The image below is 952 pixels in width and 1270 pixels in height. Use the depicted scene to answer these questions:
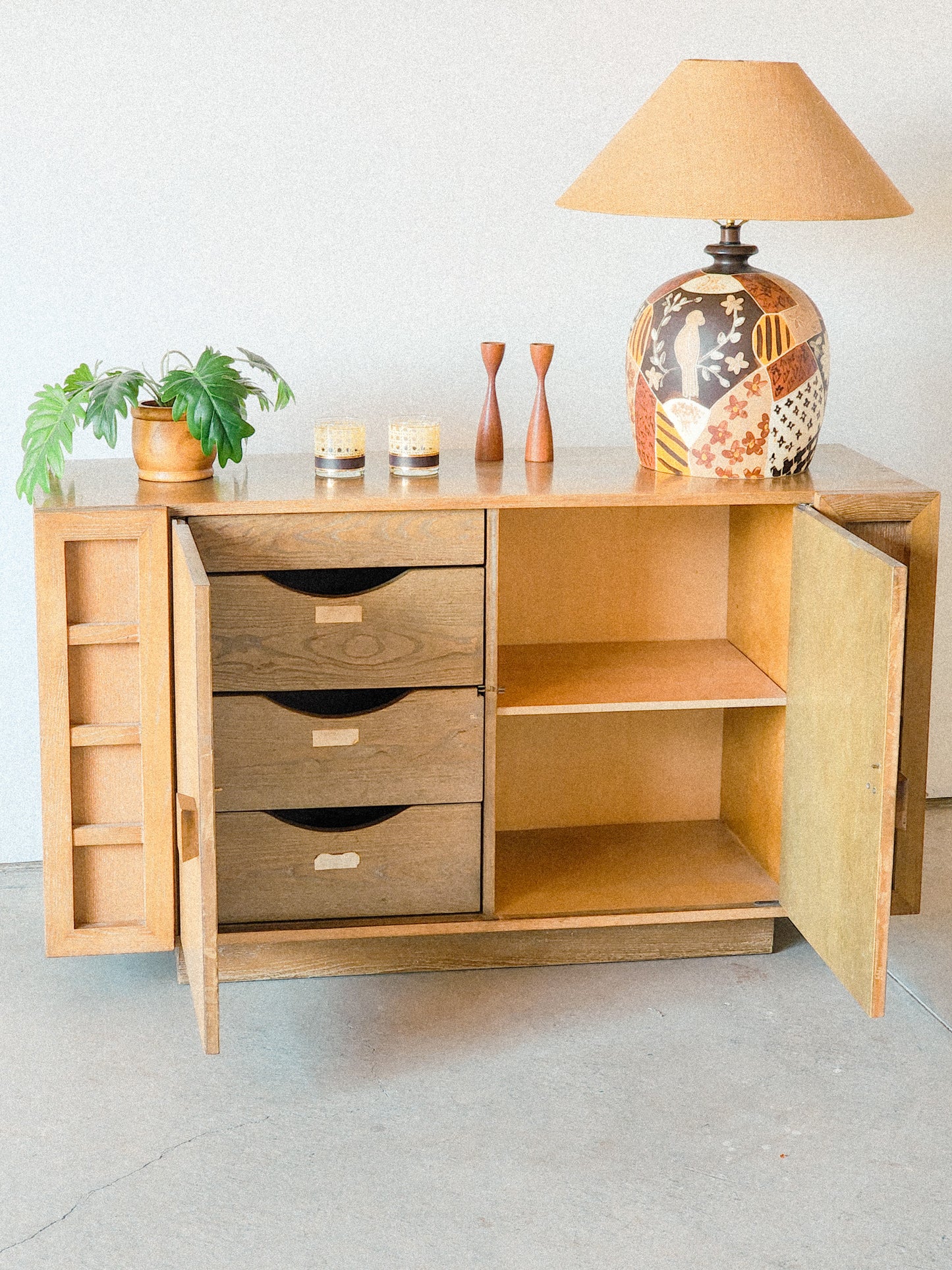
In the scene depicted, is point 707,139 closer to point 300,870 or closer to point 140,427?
point 140,427

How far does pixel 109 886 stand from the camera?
2.31 meters

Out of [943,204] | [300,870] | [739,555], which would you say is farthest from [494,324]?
[300,870]

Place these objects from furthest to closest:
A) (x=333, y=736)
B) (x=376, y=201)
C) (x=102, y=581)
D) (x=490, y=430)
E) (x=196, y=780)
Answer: (x=376, y=201), (x=490, y=430), (x=333, y=736), (x=102, y=581), (x=196, y=780)

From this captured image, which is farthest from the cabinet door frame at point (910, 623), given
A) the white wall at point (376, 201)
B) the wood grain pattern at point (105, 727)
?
the wood grain pattern at point (105, 727)

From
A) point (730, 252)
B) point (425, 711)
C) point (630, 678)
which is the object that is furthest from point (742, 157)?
point (425, 711)

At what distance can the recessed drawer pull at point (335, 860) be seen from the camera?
236 cm

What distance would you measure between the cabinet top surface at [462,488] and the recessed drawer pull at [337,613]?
15 centimetres

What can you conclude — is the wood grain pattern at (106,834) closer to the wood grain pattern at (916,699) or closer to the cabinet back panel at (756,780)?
the cabinet back panel at (756,780)

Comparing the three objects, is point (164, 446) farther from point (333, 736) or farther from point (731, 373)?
point (731, 373)

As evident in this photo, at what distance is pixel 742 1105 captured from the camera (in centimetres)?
213

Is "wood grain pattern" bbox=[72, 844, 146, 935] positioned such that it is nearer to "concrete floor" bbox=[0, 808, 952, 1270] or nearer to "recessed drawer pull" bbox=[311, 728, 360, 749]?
"concrete floor" bbox=[0, 808, 952, 1270]

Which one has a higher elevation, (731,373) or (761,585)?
(731,373)

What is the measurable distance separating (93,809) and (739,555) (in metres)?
1.20

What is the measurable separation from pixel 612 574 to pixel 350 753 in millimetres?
667
